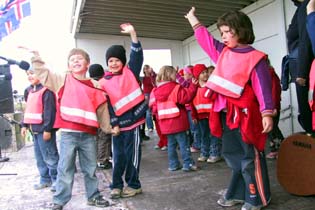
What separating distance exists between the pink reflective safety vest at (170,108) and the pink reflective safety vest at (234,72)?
194 cm

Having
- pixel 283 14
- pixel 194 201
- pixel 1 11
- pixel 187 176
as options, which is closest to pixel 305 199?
pixel 194 201

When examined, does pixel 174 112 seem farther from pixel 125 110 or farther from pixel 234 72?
pixel 234 72

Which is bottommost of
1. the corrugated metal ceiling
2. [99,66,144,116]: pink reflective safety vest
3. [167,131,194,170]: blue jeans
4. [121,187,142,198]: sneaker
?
[121,187,142,198]: sneaker

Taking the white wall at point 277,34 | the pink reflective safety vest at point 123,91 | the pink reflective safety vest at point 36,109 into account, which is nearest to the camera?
the pink reflective safety vest at point 123,91

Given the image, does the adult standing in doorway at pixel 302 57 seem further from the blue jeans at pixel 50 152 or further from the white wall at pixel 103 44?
the white wall at pixel 103 44

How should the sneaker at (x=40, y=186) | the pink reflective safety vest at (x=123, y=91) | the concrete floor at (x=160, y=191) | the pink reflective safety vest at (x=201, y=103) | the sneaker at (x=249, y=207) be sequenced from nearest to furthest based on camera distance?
the sneaker at (x=249, y=207), the concrete floor at (x=160, y=191), the pink reflective safety vest at (x=123, y=91), the sneaker at (x=40, y=186), the pink reflective safety vest at (x=201, y=103)

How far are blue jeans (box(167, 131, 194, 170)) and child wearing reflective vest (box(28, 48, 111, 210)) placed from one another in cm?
161

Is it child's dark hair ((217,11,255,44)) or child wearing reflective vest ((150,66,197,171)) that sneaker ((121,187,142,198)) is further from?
child's dark hair ((217,11,255,44))

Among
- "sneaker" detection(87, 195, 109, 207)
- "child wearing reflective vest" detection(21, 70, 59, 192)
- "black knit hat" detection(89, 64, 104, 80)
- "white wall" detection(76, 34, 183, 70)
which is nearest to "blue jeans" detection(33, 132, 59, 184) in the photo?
"child wearing reflective vest" detection(21, 70, 59, 192)

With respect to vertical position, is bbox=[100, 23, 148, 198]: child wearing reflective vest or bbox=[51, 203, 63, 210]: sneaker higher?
bbox=[100, 23, 148, 198]: child wearing reflective vest

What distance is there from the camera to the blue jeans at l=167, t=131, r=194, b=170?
484cm

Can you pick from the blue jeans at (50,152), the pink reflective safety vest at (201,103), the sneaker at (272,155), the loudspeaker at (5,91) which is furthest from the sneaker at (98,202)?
the loudspeaker at (5,91)

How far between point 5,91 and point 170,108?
430 cm

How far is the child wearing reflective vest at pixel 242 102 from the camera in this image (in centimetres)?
281
